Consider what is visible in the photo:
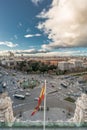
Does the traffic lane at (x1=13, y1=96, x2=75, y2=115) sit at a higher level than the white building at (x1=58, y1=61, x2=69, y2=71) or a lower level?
lower

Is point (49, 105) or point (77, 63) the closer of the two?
point (49, 105)

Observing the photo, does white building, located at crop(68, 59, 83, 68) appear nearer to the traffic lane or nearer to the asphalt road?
the asphalt road

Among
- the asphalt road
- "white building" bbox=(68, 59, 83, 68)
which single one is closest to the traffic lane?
the asphalt road

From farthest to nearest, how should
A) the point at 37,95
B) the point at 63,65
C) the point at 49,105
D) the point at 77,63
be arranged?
the point at 77,63
the point at 63,65
the point at 37,95
the point at 49,105

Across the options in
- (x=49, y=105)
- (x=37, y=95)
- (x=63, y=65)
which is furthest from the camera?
(x=63, y=65)

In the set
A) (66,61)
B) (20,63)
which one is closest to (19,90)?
(20,63)

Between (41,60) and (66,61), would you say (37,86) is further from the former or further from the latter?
(66,61)

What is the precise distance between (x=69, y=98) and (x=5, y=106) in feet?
21.4

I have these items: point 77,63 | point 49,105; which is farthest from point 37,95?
point 77,63

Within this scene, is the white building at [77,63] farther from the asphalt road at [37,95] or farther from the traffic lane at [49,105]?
the traffic lane at [49,105]

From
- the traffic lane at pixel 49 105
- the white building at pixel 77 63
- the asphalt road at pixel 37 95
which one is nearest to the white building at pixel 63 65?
the white building at pixel 77 63

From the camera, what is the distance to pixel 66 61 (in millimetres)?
17594

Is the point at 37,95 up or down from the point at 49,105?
up

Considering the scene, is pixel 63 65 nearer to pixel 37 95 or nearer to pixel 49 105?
pixel 37 95
